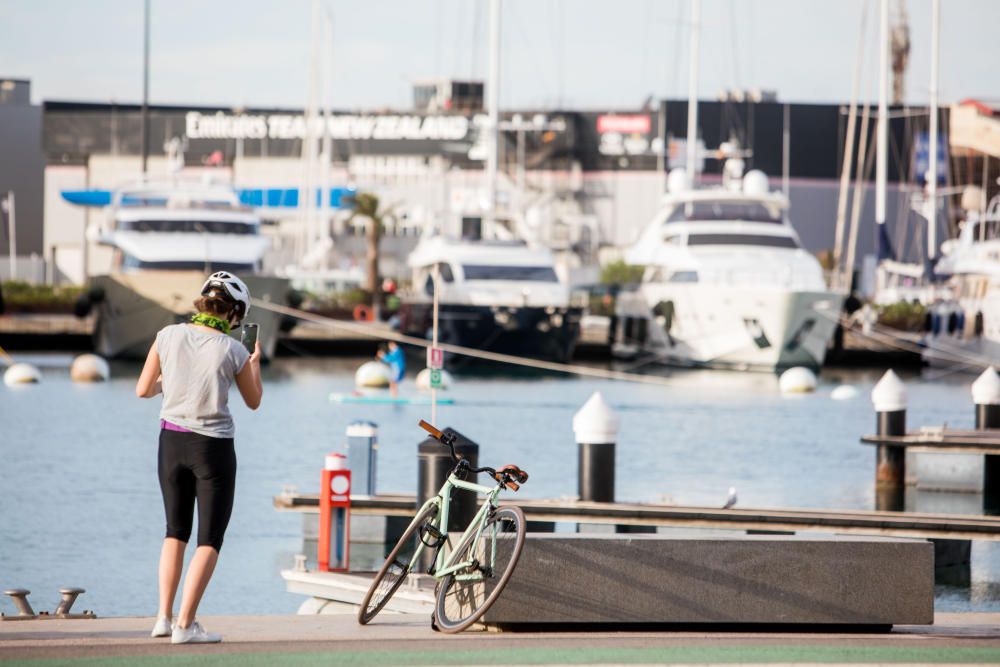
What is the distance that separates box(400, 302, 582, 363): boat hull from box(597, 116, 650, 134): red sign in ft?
141

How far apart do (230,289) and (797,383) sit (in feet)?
148

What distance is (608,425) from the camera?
51.0ft

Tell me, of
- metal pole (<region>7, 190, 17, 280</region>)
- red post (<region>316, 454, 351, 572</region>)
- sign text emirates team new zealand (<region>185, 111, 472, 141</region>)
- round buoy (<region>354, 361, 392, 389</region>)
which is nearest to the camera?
red post (<region>316, 454, 351, 572</region>)

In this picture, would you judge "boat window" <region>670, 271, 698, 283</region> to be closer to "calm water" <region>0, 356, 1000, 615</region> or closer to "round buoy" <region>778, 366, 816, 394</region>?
"calm water" <region>0, 356, 1000, 615</region>

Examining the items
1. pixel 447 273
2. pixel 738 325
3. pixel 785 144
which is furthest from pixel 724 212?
pixel 785 144

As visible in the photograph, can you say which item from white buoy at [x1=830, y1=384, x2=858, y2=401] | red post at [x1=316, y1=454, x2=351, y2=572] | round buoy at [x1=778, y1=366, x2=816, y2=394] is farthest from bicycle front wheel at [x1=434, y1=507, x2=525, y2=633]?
round buoy at [x1=778, y1=366, x2=816, y2=394]

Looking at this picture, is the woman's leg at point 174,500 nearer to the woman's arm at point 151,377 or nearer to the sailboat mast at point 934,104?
the woman's arm at point 151,377

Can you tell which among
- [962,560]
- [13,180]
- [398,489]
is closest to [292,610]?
[962,560]

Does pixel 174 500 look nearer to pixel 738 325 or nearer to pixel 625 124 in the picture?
pixel 738 325

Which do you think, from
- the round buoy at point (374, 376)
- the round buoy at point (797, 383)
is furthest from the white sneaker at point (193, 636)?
the round buoy at point (797, 383)

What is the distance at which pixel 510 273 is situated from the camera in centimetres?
5906

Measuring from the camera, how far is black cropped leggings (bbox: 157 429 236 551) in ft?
27.5

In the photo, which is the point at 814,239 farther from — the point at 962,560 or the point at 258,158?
the point at 962,560

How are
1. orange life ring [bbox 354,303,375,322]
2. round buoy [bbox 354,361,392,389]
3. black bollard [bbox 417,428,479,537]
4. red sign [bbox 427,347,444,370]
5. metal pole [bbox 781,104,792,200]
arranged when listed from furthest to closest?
metal pole [bbox 781,104,792,200] < orange life ring [bbox 354,303,375,322] < round buoy [bbox 354,361,392,389] < red sign [bbox 427,347,444,370] < black bollard [bbox 417,428,479,537]
